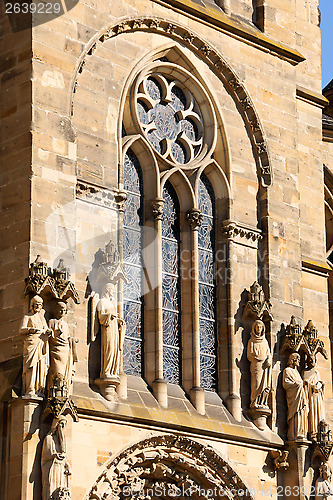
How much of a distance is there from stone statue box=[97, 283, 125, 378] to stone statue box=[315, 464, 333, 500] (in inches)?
160

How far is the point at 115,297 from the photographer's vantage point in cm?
1953

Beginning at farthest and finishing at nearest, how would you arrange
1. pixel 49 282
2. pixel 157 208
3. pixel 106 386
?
pixel 157 208 → pixel 106 386 → pixel 49 282

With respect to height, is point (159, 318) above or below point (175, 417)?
above

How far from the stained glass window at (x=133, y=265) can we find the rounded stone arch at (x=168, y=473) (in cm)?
130

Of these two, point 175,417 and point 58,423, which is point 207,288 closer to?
point 175,417

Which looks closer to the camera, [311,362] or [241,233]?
[311,362]

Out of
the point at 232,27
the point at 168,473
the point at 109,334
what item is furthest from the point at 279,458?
the point at 232,27

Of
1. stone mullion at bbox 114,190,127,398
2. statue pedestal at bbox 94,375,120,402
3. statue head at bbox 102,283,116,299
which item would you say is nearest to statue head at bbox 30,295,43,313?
statue head at bbox 102,283,116,299

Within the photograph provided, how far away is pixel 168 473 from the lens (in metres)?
19.6

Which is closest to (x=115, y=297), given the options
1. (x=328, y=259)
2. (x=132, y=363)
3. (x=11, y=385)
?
(x=132, y=363)

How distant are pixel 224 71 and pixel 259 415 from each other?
564 cm

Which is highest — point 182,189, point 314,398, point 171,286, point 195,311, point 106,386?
point 182,189

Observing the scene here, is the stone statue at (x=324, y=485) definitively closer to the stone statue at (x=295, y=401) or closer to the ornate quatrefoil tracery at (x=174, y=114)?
the stone statue at (x=295, y=401)

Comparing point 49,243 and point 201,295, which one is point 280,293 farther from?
point 49,243
